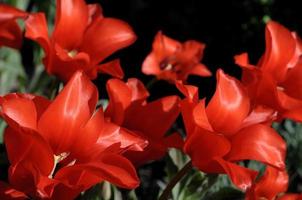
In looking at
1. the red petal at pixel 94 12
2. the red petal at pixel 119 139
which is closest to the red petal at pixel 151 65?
the red petal at pixel 94 12

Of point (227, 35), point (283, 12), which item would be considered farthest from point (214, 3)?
point (283, 12)

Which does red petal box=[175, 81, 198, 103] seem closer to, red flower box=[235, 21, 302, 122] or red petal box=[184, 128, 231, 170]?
red petal box=[184, 128, 231, 170]

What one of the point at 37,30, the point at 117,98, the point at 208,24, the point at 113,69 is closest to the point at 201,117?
the point at 117,98

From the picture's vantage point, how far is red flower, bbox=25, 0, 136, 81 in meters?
1.35

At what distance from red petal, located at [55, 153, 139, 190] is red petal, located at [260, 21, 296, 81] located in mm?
431

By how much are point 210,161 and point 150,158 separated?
0.13 m

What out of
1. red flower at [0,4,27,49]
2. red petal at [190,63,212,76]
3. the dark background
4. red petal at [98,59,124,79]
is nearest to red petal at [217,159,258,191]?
red petal at [98,59,124,79]

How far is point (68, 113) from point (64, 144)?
0.06 meters

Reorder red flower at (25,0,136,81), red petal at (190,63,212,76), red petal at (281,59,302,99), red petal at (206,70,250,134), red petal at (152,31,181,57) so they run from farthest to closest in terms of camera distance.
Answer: red petal at (152,31,181,57) → red petal at (190,63,212,76) → red petal at (281,59,302,99) → red flower at (25,0,136,81) → red petal at (206,70,250,134)

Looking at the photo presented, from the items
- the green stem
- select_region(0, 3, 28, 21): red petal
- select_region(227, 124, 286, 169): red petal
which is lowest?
the green stem

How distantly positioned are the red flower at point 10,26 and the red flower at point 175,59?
1.33 feet

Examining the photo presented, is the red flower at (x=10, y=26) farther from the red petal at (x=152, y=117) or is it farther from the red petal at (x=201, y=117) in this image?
the red petal at (x=201, y=117)

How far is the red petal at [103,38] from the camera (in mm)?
1426

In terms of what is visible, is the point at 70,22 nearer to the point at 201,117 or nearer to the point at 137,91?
the point at 137,91
